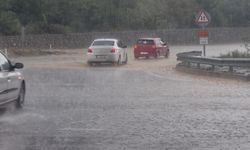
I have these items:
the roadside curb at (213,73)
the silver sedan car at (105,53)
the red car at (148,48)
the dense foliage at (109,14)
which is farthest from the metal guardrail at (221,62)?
the dense foliage at (109,14)

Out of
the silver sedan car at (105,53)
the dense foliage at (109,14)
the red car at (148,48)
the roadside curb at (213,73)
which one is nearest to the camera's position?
the roadside curb at (213,73)

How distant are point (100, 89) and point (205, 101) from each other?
4.58 metres

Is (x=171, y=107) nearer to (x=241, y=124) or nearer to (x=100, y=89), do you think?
(x=241, y=124)

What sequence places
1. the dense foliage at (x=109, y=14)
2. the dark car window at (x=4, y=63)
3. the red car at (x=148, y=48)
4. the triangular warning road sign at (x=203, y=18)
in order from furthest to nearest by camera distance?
the dense foliage at (x=109, y=14)
the red car at (x=148, y=48)
the triangular warning road sign at (x=203, y=18)
the dark car window at (x=4, y=63)

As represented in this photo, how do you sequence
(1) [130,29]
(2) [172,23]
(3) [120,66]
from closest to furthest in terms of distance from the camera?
(3) [120,66], (1) [130,29], (2) [172,23]

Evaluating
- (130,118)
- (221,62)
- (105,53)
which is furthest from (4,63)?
(105,53)

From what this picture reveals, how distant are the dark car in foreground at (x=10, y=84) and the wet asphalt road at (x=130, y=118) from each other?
33 centimetres

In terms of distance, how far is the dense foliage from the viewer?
73625mm

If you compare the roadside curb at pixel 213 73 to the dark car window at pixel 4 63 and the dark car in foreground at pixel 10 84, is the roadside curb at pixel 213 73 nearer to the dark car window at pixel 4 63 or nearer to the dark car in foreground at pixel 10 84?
the dark car in foreground at pixel 10 84

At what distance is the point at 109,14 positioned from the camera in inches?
3265

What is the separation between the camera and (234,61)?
87.7 ft

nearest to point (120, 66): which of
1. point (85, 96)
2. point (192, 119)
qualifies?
point (85, 96)

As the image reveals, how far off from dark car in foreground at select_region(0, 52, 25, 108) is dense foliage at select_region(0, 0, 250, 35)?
51.8 metres

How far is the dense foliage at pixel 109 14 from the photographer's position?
73.6m
